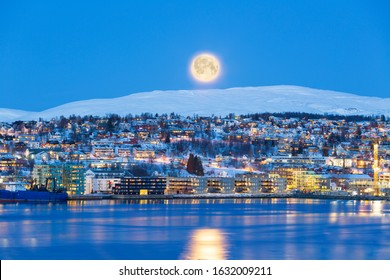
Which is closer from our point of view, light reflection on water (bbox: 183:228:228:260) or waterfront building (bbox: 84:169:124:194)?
light reflection on water (bbox: 183:228:228:260)

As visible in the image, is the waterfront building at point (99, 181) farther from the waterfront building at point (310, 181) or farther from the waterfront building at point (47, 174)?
the waterfront building at point (310, 181)

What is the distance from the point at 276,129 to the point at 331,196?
29671mm

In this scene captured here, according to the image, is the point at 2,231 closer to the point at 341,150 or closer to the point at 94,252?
the point at 94,252

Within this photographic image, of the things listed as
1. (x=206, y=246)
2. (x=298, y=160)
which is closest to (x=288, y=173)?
(x=298, y=160)

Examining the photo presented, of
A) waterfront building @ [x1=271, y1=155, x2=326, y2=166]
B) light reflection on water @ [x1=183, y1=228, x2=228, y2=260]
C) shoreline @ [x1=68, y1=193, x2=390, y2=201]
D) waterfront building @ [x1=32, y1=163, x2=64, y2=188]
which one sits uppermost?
waterfront building @ [x1=271, y1=155, x2=326, y2=166]

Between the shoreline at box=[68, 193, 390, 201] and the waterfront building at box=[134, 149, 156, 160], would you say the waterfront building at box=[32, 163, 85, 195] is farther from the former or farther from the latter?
the waterfront building at box=[134, 149, 156, 160]

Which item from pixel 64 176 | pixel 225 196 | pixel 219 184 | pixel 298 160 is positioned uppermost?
pixel 298 160

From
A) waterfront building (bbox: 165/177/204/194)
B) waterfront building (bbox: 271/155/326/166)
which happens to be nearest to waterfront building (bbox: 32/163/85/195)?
waterfront building (bbox: 165/177/204/194)

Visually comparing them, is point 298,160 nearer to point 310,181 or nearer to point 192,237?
point 310,181

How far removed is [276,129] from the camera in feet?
244

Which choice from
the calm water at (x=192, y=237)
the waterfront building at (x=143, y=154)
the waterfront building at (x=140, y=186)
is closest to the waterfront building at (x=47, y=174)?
the waterfront building at (x=140, y=186)

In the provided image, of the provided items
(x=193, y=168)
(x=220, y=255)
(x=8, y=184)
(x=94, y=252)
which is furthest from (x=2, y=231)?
(x=193, y=168)

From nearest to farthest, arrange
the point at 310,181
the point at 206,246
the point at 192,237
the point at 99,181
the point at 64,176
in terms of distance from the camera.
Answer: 1. the point at 206,246
2. the point at 192,237
3. the point at 64,176
4. the point at 99,181
5. the point at 310,181
